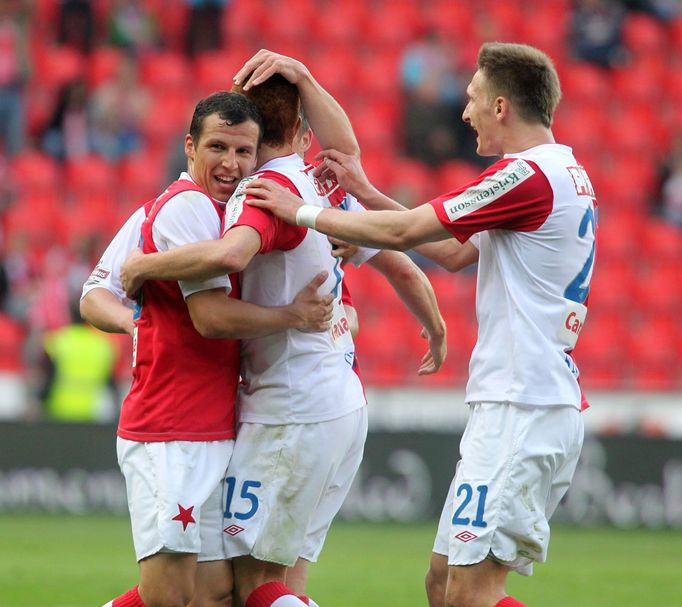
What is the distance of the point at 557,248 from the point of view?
5.03 m

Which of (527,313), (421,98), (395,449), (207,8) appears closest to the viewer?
(527,313)

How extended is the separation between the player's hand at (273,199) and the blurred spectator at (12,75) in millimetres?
11421

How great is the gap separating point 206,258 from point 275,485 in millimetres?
922

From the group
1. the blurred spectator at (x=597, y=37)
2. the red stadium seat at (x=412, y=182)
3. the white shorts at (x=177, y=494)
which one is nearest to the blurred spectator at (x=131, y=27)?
the red stadium seat at (x=412, y=182)

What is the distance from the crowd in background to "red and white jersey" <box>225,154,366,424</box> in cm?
854

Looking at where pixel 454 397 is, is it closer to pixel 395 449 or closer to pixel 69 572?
pixel 395 449

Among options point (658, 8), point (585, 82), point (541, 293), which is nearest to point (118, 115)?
point (585, 82)

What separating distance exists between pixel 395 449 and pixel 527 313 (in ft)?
Answer: 24.7

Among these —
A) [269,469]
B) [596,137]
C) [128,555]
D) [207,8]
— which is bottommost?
[128,555]

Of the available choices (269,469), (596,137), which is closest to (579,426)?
(269,469)

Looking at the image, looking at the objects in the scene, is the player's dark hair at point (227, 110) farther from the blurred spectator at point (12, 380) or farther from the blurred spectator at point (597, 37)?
the blurred spectator at point (597, 37)

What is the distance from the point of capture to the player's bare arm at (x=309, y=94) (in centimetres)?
512

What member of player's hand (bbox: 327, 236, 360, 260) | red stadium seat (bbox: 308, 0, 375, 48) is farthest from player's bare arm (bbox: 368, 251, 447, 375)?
red stadium seat (bbox: 308, 0, 375, 48)

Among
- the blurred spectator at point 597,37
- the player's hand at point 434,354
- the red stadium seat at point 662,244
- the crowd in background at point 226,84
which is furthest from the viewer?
the blurred spectator at point 597,37
